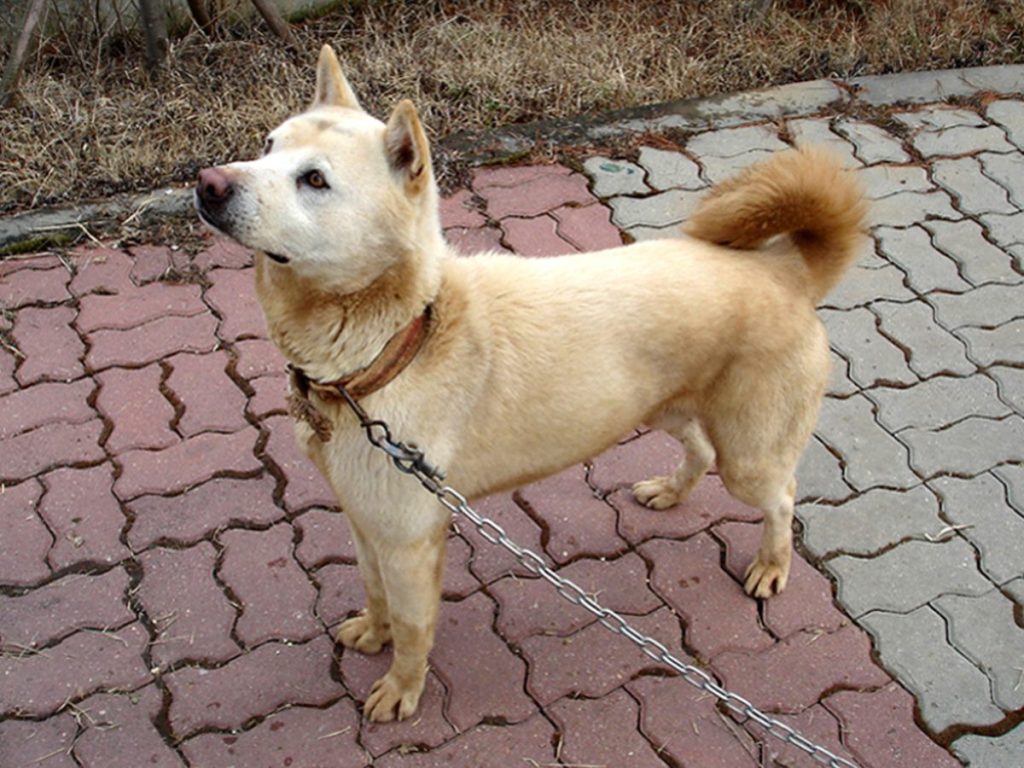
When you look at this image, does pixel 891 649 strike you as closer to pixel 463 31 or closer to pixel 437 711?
pixel 437 711

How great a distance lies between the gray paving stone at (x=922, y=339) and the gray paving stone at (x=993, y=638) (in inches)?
41.3

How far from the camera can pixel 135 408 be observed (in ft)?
12.5

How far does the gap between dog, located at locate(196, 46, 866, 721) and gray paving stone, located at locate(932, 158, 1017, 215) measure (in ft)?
7.65

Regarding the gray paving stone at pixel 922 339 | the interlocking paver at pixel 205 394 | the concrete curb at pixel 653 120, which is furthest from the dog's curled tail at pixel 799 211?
the concrete curb at pixel 653 120

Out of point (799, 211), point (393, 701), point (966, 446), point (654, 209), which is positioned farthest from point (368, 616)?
point (654, 209)

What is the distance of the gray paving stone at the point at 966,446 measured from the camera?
381cm

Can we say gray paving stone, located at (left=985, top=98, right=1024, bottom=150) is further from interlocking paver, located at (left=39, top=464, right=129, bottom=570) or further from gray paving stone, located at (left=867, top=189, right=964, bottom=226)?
interlocking paver, located at (left=39, top=464, right=129, bottom=570)

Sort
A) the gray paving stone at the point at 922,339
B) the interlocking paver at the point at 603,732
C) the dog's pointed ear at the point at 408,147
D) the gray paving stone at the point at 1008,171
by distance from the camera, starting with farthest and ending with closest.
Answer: the gray paving stone at the point at 1008,171
the gray paving stone at the point at 922,339
the interlocking paver at the point at 603,732
the dog's pointed ear at the point at 408,147

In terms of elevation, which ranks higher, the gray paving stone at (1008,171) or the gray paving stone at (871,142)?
the gray paving stone at (871,142)

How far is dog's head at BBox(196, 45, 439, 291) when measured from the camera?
89.8 inches

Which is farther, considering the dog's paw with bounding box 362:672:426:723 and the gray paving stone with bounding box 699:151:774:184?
the gray paving stone with bounding box 699:151:774:184

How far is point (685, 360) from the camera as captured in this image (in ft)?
9.25

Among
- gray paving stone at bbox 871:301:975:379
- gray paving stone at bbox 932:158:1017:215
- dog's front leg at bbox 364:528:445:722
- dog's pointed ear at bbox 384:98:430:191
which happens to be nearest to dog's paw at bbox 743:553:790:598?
dog's front leg at bbox 364:528:445:722

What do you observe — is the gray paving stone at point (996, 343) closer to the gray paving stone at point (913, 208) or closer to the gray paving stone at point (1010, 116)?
the gray paving stone at point (913, 208)
